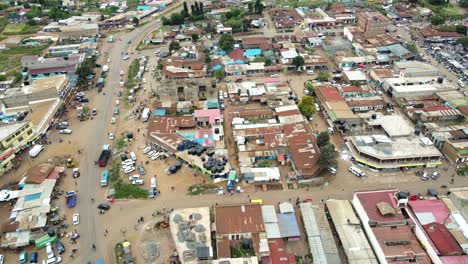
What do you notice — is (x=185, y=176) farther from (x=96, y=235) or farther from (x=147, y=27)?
(x=147, y=27)

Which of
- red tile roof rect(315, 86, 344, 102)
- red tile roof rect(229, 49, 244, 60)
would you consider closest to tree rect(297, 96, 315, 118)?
red tile roof rect(315, 86, 344, 102)

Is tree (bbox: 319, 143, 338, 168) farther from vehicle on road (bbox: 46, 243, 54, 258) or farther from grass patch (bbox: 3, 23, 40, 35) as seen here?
grass patch (bbox: 3, 23, 40, 35)

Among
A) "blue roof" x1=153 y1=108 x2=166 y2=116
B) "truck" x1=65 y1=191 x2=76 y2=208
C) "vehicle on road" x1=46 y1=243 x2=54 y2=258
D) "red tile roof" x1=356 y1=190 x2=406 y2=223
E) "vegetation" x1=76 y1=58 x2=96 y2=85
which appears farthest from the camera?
"vegetation" x1=76 y1=58 x2=96 y2=85

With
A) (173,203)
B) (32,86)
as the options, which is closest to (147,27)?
(32,86)

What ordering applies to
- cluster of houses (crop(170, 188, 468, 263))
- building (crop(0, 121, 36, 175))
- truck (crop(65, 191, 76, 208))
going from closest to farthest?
cluster of houses (crop(170, 188, 468, 263)) < truck (crop(65, 191, 76, 208)) < building (crop(0, 121, 36, 175))

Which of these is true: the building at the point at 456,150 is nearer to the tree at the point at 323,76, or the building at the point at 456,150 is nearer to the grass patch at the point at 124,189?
the tree at the point at 323,76
